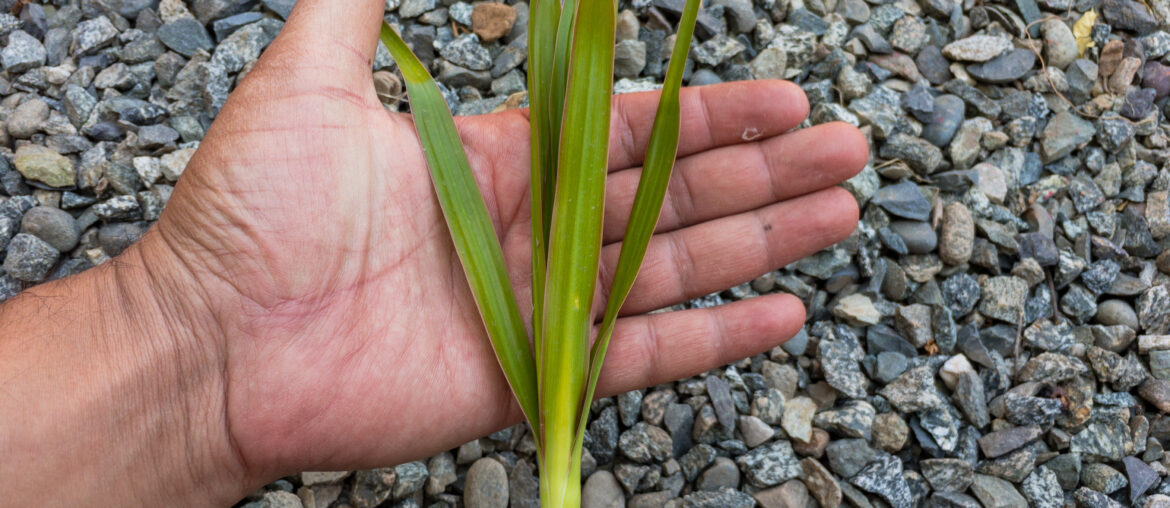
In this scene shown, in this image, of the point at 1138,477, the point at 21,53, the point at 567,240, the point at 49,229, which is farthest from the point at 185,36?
the point at 1138,477

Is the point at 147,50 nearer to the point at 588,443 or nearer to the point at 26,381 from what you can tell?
the point at 26,381

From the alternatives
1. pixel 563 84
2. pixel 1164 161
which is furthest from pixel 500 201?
pixel 1164 161

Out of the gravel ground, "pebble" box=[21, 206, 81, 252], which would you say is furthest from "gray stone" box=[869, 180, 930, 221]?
"pebble" box=[21, 206, 81, 252]

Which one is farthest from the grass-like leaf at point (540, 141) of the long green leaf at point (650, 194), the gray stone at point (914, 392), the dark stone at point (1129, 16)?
the dark stone at point (1129, 16)

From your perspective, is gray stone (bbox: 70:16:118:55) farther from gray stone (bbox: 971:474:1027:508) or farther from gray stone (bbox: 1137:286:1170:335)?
gray stone (bbox: 1137:286:1170:335)

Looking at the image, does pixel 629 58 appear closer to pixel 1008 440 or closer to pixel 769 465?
pixel 769 465

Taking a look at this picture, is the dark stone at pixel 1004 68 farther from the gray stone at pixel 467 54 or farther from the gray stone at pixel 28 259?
the gray stone at pixel 28 259

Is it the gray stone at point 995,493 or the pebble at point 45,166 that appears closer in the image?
the gray stone at point 995,493
